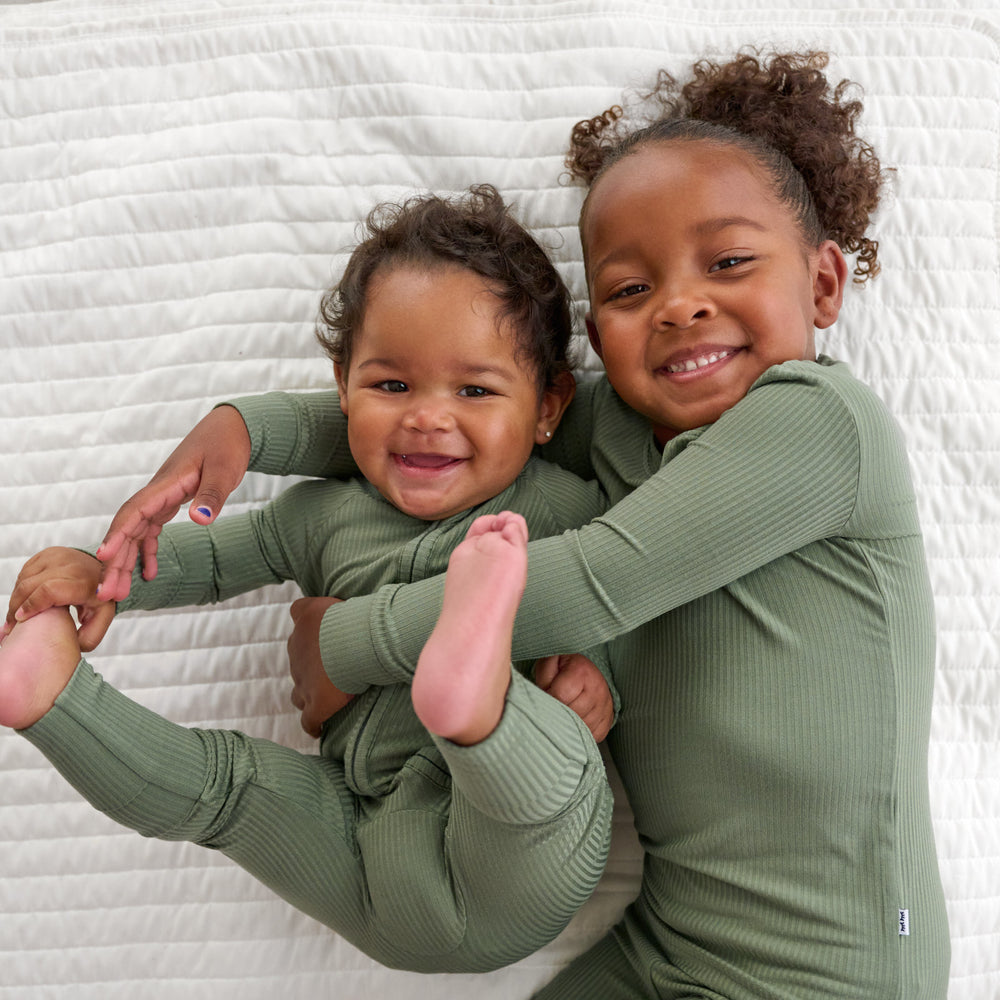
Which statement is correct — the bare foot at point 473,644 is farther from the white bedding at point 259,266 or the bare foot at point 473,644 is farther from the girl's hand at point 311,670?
the white bedding at point 259,266

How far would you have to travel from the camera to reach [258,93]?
4.02 ft

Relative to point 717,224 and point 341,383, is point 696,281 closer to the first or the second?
point 717,224

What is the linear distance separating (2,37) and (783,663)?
1300mm

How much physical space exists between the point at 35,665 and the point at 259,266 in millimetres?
602

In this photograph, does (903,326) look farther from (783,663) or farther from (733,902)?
(733,902)

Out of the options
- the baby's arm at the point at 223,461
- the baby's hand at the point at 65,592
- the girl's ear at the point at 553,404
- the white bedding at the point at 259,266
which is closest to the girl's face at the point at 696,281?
the girl's ear at the point at 553,404

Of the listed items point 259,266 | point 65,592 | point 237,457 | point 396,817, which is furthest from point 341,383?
point 396,817

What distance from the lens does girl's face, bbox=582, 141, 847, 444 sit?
92cm

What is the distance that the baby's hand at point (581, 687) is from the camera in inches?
36.5

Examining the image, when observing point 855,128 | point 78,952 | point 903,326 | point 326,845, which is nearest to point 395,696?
point 326,845

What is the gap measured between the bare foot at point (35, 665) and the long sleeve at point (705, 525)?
282mm

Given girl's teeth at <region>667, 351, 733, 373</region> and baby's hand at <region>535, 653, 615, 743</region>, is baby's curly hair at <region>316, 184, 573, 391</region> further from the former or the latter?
baby's hand at <region>535, 653, 615, 743</region>

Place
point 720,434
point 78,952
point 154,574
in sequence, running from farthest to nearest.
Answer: point 78,952
point 154,574
point 720,434

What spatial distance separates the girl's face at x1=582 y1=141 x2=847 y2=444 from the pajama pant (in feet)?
1.18
